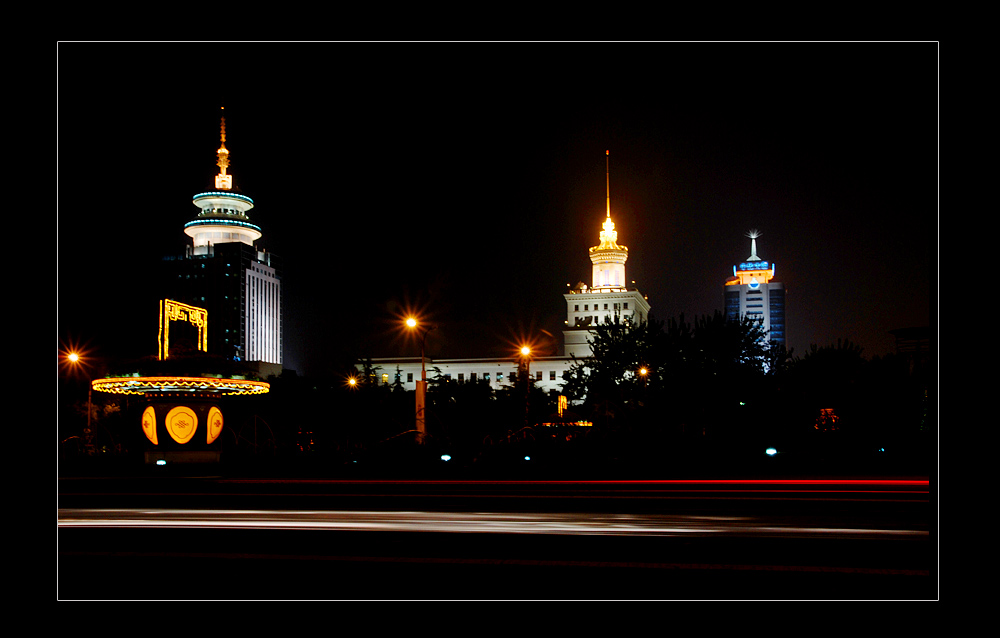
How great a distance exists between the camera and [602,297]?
414 ft

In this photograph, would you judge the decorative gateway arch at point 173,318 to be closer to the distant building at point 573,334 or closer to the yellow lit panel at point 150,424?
the yellow lit panel at point 150,424

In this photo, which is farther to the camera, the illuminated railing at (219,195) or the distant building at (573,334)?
the illuminated railing at (219,195)

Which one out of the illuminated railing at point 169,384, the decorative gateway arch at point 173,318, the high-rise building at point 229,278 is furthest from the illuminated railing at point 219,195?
the illuminated railing at point 169,384

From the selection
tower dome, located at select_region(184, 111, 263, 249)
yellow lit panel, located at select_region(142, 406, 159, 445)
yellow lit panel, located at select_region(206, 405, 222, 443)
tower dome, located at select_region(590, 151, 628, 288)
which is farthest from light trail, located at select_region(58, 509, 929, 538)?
tower dome, located at select_region(184, 111, 263, 249)

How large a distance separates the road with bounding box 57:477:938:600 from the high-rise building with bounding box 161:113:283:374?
5082 inches

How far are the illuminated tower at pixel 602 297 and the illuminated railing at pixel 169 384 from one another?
96.0 metres

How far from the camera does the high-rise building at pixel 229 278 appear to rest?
465 feet

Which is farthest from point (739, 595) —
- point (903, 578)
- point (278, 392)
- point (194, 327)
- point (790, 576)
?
point (278, 392)

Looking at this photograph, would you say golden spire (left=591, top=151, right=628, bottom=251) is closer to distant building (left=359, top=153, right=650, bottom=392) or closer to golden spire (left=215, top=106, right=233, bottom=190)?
distant building (left=359, top=153, right=650, bottom=392)

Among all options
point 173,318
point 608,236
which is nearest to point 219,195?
point 608,236

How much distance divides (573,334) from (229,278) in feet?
219

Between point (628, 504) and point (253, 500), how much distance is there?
21.4ft

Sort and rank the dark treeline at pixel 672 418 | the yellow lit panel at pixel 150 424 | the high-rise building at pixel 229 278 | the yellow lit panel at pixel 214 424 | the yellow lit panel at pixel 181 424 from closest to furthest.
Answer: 1. the dark treeline at pixel 672 418
2. the yellow lit panel at pixel 181 424
3. the yellow lit panel at pixel 150 424
4. the yellow lit panel at pixel 214 424
5. the high-rise building at pixel 229 278

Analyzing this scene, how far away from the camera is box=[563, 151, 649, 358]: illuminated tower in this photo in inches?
4882
